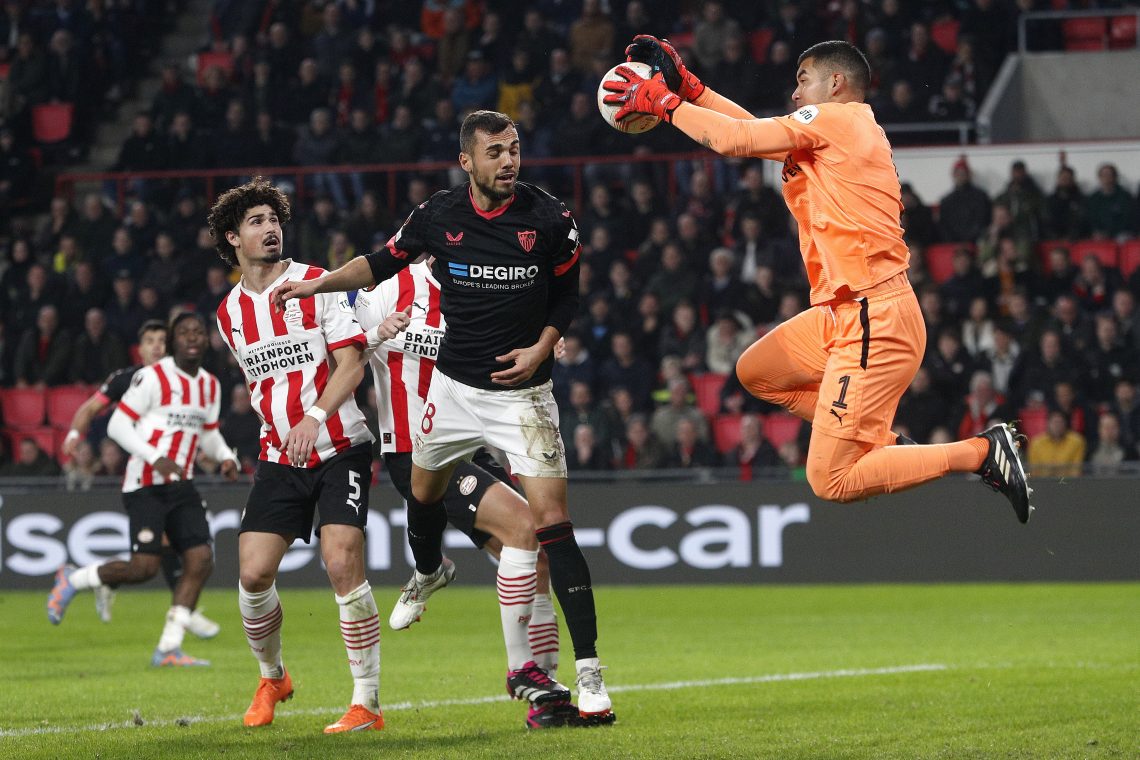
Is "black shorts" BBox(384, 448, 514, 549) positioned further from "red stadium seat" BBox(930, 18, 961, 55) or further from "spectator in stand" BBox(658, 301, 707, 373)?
"red stadium seat" BBox(930, 18, 961, 55)

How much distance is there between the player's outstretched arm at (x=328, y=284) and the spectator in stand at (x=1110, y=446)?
9728 millimetres

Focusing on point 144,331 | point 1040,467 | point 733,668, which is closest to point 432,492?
point 733,668

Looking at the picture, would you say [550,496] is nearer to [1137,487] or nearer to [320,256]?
[1137,487]

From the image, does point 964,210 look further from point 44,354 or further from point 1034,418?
point 44,354

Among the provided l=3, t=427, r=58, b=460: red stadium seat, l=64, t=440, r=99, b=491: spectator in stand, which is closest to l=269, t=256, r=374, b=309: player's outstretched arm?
l=64, t=440, r=99, b=491: spectator in stand

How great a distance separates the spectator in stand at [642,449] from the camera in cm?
1597

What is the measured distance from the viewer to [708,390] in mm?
17156

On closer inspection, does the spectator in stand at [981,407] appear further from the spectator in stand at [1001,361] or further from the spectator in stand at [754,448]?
the spectator in stand at [754,448]

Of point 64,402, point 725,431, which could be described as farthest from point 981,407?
point 64,402

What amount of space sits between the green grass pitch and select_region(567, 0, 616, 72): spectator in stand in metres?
7.96

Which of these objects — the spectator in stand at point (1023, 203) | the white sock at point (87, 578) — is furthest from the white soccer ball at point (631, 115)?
the spectator in stand at point (1023, 203)

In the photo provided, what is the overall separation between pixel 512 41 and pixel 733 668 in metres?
13.0

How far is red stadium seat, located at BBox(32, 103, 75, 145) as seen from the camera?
885 inches

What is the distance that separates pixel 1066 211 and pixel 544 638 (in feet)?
38.2
